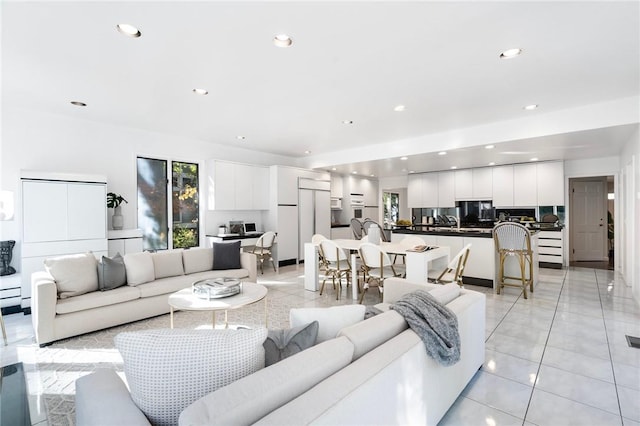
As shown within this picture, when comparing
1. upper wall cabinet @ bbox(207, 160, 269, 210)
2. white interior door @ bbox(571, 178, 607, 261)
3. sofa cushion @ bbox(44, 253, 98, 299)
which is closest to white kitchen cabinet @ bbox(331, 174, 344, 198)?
upper wall cabinet @ bbox(207, 160, 269, 210)

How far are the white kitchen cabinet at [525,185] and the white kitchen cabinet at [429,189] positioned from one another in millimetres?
1847

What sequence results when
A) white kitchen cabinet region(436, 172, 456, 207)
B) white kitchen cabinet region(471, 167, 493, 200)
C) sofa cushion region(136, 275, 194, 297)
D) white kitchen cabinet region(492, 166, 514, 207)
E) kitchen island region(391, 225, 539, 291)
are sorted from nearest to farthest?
sofa cushion region(136, 275, 194, 297)
kitchen island region(391, 225, 539, 291)
white kitchen cabinet region(492, 166, 514, 207)
white kitchen cabinet region(471, 167, 493, 200)
white kitchen cabinet region(436, 172, 456, 207)

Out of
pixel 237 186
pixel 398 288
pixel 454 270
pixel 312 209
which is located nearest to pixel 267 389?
pixel 398 288

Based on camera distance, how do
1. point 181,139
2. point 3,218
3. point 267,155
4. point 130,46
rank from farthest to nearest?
point 267,155 < point 181,139 < point 3,218 < point 130,46

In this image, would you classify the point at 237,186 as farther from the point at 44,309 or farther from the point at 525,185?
the point at 525,185

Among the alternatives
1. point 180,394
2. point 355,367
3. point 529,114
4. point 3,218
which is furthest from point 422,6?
point 3,218

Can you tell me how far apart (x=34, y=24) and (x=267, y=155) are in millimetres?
5271

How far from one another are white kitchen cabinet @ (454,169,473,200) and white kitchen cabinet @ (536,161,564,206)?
1390 mm

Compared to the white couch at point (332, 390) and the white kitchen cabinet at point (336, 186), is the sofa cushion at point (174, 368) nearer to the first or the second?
the white couch at point (332, 390)

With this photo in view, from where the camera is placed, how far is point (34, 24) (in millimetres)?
2357

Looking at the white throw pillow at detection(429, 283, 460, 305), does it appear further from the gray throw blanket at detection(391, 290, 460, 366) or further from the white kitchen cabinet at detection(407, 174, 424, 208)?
the white kitchen cabinet at detection(407, 174, 424, 208)

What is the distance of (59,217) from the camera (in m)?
4.16

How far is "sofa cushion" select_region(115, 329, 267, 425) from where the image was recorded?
1.08 meters

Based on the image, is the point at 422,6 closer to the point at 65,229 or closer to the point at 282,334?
the point at 282,334
